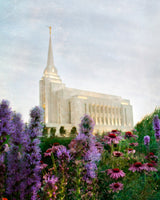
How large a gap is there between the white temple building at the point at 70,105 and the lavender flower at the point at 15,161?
39.7 metres

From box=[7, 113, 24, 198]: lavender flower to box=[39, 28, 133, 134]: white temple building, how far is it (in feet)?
130

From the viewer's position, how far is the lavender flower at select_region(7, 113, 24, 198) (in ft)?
5.48

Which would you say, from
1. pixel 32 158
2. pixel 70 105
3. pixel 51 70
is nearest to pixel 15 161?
pixel 32 158

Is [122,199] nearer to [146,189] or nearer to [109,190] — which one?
[109,190]

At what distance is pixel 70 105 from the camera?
4603 cm

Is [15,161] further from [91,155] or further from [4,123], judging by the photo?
[91,155]

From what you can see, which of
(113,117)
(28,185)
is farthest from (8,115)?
(113,117)

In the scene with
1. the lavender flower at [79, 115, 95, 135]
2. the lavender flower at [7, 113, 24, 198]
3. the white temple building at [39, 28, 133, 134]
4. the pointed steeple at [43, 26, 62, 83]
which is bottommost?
the lavender flower at [7, 113, 24, 198]

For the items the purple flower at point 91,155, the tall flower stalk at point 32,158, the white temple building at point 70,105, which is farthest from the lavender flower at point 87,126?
the white temple building at point 70,105

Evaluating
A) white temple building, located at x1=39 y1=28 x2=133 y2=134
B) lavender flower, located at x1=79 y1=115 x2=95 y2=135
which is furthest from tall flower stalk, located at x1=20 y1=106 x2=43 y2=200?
white temple building, located at x1=39 y1=28 x2=133 y2=134

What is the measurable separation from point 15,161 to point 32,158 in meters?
0.16

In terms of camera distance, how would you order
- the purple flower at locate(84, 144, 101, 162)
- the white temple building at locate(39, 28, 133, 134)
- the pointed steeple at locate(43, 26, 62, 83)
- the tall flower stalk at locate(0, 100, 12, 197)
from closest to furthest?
the tall flower stalk at locate(0, 100, 12, 197)
the purple flower at locate(84, 144, 101, 162)
the white temple building at locate(39, 28, 133, 134)
the pointed steeple at locate(43, 26, 62, 83)

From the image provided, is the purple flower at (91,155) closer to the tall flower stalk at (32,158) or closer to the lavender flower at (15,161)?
the tall flower stalk at (32,158)

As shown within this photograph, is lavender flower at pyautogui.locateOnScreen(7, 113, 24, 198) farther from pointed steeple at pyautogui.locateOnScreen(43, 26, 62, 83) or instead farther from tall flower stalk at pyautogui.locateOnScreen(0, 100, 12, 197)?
pointed steeple at pyautogui.locateOnScreen(43, 26, 62, 83)
